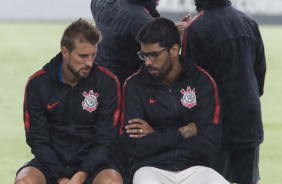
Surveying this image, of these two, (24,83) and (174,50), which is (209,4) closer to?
(174,50)

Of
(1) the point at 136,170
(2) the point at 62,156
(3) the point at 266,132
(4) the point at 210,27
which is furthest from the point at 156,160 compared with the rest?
(3) the point at 266,132

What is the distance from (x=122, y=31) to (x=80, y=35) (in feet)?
1.77

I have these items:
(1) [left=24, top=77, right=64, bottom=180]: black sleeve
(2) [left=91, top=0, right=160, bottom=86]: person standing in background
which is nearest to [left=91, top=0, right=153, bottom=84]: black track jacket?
(2) [left=91, top=0, right=160, bottom=86]: person standing in background

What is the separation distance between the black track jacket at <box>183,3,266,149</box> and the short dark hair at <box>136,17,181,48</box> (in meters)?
0.28

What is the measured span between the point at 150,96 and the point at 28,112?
0.77 meters

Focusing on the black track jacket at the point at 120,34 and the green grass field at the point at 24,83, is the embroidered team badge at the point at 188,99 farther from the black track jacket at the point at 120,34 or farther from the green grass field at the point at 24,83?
the green grass field at the point at 24,83

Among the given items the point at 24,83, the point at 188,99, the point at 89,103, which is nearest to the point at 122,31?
the point at 89,103

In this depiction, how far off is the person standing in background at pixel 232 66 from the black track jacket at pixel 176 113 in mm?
276

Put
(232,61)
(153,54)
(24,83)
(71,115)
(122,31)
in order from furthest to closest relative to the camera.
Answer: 1. (24,83)
2. (122,31)
3. (232,61)
4. (71,115)
5. (153,54)

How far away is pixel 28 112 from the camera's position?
5.42 m

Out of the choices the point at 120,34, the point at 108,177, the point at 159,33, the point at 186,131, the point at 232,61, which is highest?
the point at 159,33

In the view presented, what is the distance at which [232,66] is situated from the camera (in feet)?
18.6

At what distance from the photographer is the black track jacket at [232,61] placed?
563cm

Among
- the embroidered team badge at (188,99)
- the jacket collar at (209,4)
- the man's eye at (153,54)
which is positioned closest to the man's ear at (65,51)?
the man's eye at (153,54)
